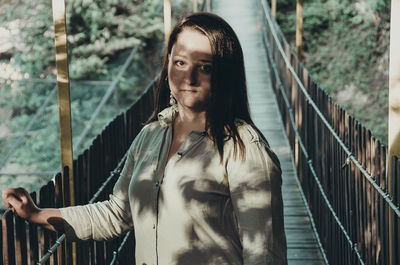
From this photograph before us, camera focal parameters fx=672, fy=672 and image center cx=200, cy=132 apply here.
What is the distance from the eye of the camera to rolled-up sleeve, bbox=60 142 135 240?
224cm

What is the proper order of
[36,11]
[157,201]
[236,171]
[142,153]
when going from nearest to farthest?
[236,171] → [157,201] → [142,153] → [36,11]

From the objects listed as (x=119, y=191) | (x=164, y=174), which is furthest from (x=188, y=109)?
(x=119, y=191)

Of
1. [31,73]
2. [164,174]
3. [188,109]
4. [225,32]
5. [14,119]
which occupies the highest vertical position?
[225,32]

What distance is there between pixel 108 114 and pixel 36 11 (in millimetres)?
3259

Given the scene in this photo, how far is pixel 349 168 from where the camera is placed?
3957 millimetres

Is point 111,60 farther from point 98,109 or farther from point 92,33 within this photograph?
point 98,109

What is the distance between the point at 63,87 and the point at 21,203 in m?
0.96

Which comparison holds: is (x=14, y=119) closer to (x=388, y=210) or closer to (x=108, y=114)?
(x=108, y=114)

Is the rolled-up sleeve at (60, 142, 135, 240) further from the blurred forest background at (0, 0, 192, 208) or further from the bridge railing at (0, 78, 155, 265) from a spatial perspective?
the blurred forest background at (0, 0, 192, 208)

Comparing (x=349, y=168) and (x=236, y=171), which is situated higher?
(x=236, y=171)

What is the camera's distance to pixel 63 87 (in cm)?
299

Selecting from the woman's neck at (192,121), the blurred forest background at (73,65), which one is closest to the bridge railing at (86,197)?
the woman's neck at (192,121)

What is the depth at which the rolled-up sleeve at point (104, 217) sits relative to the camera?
7.36 feet

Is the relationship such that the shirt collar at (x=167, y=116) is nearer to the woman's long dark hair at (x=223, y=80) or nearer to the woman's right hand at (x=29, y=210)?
the woman's long dark hair at (x=223, y=80)
